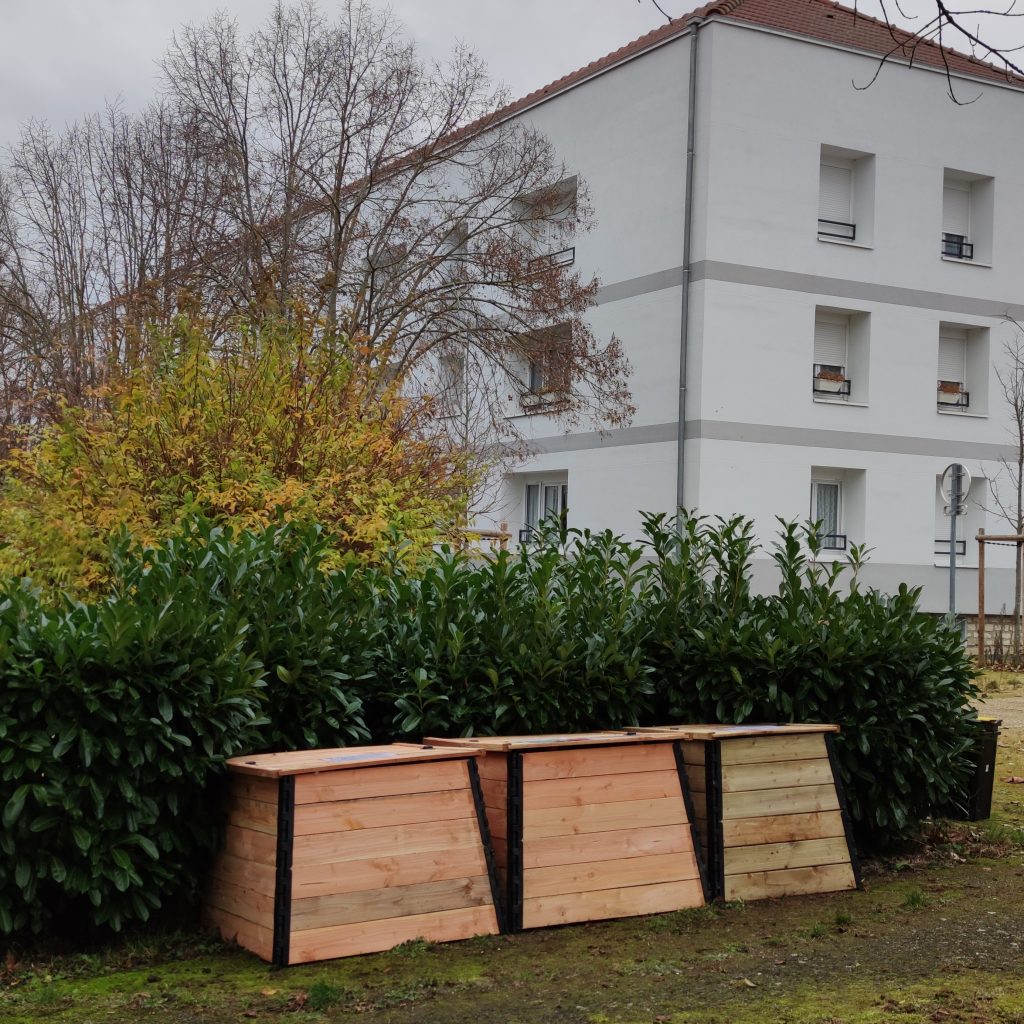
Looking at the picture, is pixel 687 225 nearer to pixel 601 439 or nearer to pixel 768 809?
pixel 601 439

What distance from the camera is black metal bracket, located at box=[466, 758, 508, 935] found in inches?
223

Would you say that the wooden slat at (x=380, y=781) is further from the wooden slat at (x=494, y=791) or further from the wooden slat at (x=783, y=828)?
the wooden slat at (x=783, y=828)

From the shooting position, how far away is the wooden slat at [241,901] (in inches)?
205

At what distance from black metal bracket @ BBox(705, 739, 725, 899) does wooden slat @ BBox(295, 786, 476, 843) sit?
1.29 metres

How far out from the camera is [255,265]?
19.0 meters

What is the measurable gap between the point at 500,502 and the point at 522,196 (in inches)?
370

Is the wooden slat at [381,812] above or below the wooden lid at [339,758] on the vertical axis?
below

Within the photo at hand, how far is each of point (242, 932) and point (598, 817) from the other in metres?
1.62

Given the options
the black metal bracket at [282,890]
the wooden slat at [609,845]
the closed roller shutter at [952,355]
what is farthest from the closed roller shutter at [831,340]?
the black metal bracket at [282,890]

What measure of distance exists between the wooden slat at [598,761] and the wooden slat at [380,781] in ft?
1.16

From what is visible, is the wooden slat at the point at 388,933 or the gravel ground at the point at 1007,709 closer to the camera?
the wooden slat at the point at 388,933

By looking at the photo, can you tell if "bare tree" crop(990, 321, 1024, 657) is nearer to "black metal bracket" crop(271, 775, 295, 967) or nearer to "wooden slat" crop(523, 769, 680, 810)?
"wooden slat" crop(523, 769, 680, 810)

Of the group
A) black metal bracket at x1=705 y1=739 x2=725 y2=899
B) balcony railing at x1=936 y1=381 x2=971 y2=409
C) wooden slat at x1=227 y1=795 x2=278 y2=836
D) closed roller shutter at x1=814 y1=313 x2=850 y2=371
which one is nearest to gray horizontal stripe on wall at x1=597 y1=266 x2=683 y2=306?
closed roller shutter at x1=814 y1=313 x2=850 y2=371

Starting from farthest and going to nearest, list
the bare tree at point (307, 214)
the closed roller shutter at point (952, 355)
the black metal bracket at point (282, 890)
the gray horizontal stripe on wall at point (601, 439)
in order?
the closed roller shutter at point (952, 355) < the gray horizontal stripe on wall at point (601, 439) < the bare tree at point (307, 214) < the black metal bracket at point (282, 890)
